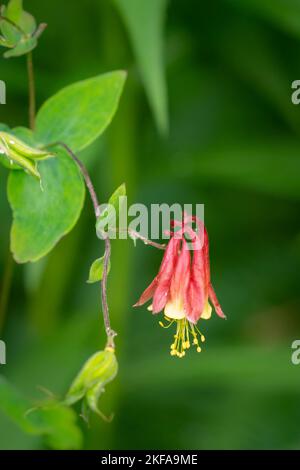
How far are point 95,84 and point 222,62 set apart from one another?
40cm

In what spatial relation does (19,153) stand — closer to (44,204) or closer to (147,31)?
(44,204)

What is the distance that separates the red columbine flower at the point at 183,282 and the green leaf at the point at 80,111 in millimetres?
68

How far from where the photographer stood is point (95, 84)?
46 cm

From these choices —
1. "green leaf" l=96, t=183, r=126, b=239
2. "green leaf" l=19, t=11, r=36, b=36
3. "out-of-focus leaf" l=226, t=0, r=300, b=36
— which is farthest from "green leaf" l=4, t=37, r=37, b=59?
"out-of-focus leaf" l=226, t=0, r=300, b=36

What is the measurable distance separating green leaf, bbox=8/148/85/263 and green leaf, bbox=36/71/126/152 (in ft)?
0.06

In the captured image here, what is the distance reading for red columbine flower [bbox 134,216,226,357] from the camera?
43 centimetres

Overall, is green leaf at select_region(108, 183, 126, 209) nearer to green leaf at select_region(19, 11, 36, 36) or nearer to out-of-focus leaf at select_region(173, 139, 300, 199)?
green leaf at select_region(19, 11, 36, 36)

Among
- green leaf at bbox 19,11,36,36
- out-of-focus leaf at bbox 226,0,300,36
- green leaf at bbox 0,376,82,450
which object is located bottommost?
green leaf at bbox 0,376,82,450

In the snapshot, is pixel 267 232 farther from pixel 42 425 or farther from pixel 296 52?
pixel 42 425

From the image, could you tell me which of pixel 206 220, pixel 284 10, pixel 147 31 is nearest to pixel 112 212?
pixel 147 31

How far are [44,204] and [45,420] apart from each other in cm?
18

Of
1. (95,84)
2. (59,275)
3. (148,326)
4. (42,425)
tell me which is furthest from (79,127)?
(148,326)

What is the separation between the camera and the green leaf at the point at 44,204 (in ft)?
1.40

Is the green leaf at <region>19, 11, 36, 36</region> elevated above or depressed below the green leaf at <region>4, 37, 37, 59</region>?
above
